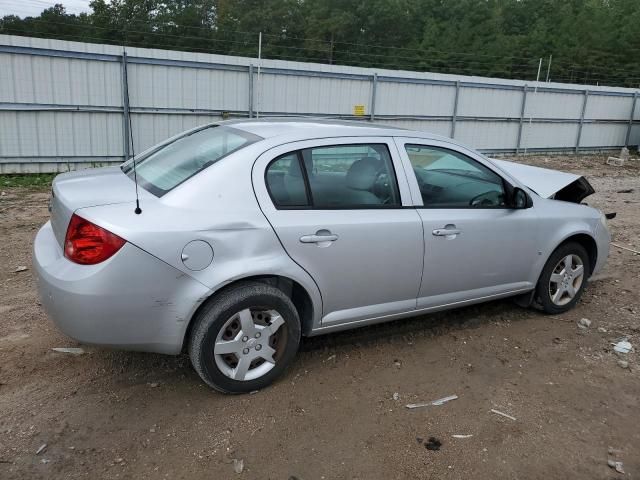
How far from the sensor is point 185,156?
3605 mm

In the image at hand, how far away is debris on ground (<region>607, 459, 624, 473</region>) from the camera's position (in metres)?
2.90

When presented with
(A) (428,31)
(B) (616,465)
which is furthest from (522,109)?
(A) (428,31)

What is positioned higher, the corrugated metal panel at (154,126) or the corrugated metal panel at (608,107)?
the corrugated metal panel at (608,107)

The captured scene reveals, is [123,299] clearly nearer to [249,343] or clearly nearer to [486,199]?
[249,343]

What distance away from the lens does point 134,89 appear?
11203mm

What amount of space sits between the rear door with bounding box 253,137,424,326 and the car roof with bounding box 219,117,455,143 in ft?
0.20

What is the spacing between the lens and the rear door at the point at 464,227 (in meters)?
3.85

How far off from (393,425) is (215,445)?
98 cm

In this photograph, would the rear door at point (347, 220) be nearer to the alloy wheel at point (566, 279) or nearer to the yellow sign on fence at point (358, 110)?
the alloy wheel at point (566, 279)

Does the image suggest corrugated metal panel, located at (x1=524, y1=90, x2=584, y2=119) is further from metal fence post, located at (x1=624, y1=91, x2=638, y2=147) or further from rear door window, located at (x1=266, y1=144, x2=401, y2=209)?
rear door window, located at (x1=266, y1=144, x2=401, y2=209)

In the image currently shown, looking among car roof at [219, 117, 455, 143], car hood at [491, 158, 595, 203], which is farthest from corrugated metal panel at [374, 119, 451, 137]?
car roof at [219, 117, 455, 143]

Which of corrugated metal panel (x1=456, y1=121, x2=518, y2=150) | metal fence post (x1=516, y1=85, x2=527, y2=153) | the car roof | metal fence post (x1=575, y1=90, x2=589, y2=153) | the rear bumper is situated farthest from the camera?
metal fence post (x1=575, y1=90, x2=589, y2=153)

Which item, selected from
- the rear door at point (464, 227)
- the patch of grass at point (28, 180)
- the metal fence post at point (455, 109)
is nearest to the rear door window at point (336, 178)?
the rear door at point (464, 227)

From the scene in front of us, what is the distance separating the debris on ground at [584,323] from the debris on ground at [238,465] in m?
3.11
